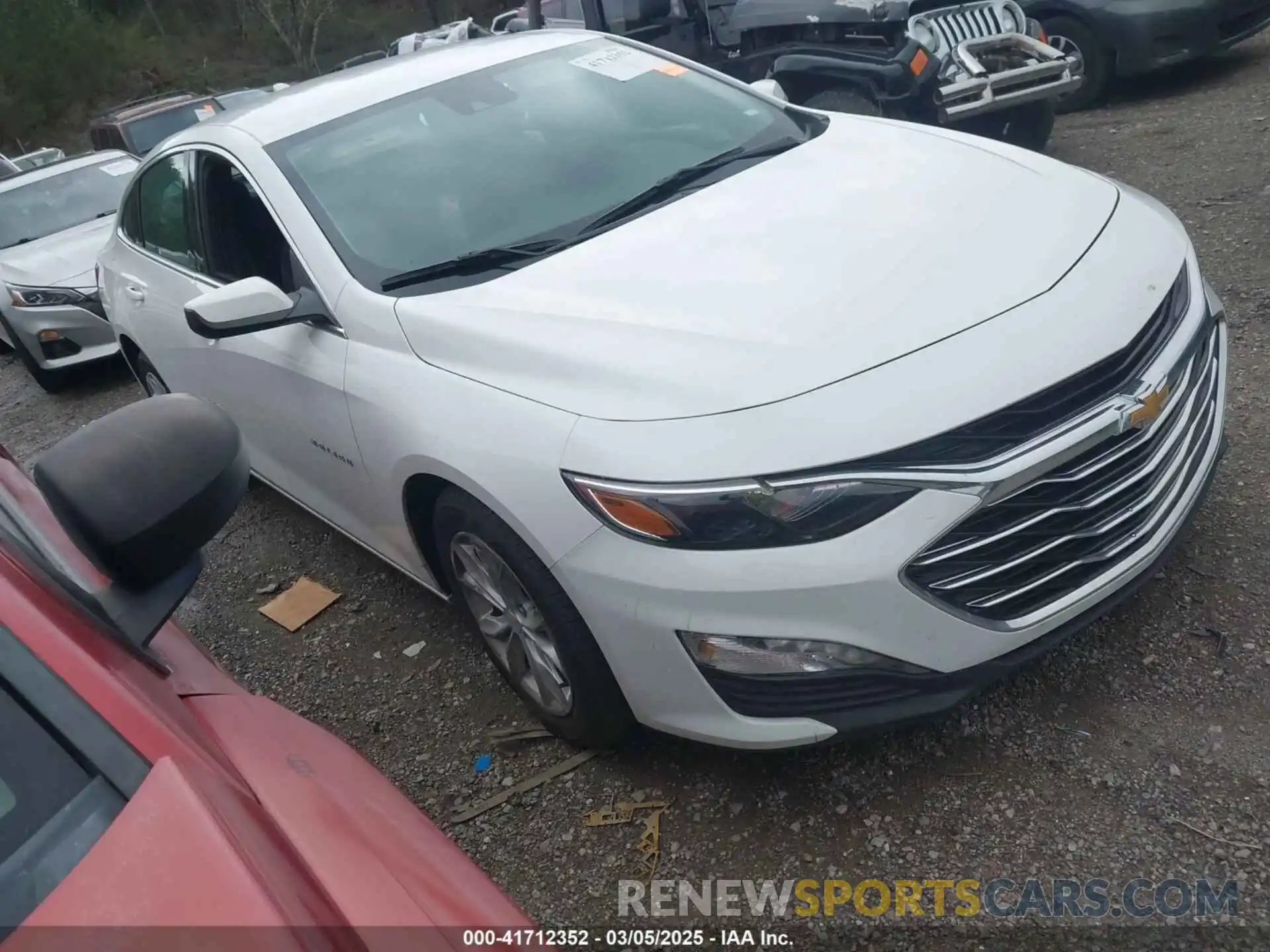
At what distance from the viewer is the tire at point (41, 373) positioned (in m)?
6.97

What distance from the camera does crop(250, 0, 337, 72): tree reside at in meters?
32.0

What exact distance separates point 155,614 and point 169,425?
0.89ft

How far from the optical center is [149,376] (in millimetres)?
4543

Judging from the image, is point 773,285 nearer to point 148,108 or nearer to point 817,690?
point 817,690

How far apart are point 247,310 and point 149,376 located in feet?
7.18

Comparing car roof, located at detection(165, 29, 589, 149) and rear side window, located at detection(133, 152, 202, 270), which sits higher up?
car roof, located at detection(165, 29, 589, 149)

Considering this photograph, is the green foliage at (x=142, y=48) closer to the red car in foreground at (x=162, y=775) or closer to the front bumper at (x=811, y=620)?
the front bumper at (x=811, y=620)

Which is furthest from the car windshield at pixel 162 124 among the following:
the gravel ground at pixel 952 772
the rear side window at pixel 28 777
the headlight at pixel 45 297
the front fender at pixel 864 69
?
the rear side window at pixel 28 777

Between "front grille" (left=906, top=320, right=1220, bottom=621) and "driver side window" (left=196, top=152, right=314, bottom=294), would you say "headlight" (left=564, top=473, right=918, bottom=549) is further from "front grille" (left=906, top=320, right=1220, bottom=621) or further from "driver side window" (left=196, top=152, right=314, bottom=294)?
"driver side window" (left=196, top=152, right=314, bottom=294)

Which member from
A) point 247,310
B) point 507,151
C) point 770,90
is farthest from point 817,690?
point 770,90

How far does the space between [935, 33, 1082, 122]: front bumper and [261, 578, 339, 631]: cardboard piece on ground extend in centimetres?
443

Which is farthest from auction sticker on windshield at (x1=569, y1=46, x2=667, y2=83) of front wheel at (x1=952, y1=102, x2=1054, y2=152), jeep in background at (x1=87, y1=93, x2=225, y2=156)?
jeep in background at (x1=87, y1=93, x2=225, y2=156)

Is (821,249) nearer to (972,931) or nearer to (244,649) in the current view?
(972,931)

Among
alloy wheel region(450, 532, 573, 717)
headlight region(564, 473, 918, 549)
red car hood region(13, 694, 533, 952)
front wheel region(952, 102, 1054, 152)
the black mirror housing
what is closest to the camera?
red car hood region(13, 694, 533, 952)
